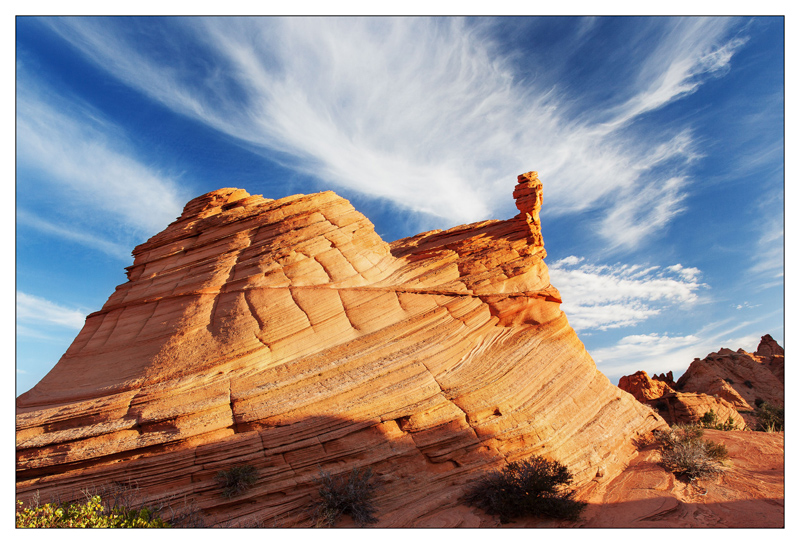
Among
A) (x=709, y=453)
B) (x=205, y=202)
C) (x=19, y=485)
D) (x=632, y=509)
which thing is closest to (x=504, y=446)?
(x=632, y=509)

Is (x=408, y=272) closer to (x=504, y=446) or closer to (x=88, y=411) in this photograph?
(x=504, y=446)

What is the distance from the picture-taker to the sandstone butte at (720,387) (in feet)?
84.2

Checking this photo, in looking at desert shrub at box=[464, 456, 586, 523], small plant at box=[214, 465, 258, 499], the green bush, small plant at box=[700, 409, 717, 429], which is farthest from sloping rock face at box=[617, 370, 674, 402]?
the green bush

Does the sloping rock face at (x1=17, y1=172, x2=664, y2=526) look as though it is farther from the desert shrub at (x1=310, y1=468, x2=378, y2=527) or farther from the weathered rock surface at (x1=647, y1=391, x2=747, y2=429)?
the weathered rock surface at (x1=647, y1=391, x2=747, y2=429)

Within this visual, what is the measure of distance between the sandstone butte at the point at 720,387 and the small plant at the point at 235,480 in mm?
26220

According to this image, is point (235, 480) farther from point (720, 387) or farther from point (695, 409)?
point (720, 387)

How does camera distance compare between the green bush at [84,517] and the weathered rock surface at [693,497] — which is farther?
the weathered rock surface at [693,497]

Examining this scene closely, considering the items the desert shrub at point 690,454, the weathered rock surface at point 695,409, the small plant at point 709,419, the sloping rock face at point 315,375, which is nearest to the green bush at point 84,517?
the sloping rock face at point 315,375

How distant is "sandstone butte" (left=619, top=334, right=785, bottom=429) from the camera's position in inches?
1010

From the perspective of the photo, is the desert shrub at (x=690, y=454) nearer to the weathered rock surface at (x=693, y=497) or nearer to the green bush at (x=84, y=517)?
the weathered rock surface at (x=693, y=497)

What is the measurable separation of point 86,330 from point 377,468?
11.9 metres

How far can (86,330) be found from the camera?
48.4 feet

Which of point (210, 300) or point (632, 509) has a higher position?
point (210, 300)

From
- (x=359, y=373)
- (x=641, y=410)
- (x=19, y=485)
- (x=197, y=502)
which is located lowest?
(x=641, y=410)
